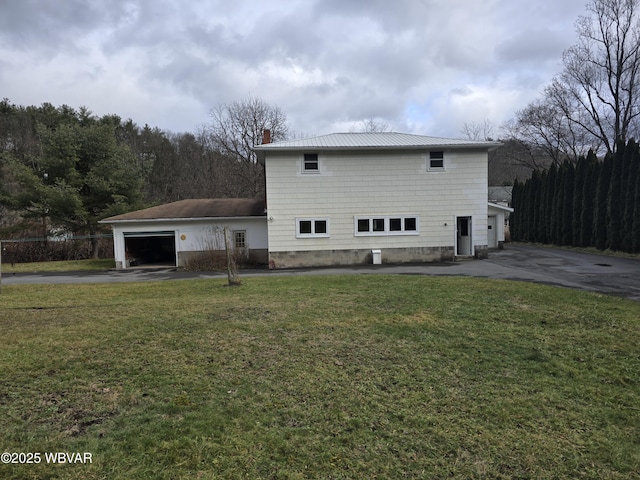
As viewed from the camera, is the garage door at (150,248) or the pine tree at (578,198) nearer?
the garage door at (150,248)

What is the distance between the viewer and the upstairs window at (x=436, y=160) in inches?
736

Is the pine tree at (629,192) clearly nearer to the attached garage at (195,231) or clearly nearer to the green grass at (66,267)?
the attached garage at (195,231)

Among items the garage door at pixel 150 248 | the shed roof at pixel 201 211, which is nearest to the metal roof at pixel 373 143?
the shed roof at pixel 201 211

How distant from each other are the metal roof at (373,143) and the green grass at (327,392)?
1198 centimetres

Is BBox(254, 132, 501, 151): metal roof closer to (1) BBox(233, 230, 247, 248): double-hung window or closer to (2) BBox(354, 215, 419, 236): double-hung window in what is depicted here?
(2) BBox(354, 215, 419, 236): double-hung window

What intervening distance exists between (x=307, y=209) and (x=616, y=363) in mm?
14654

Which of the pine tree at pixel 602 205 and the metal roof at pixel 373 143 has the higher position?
the metal roof at pixel 373 143

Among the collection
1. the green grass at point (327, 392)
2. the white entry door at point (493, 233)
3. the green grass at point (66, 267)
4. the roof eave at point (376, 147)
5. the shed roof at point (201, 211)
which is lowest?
the green grass at point (66, 267)

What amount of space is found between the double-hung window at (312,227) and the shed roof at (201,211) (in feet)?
9.73

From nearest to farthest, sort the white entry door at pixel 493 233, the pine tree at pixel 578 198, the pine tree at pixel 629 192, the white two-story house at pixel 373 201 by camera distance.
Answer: the white two-story house at pixel 373 201 < the pine tree at pixel 629 192 < the pine tree at pixel 578 198 < the white entry door at pixel 493 233

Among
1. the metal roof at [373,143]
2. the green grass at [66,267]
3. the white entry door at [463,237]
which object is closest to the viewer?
the metal roof at [373,143]

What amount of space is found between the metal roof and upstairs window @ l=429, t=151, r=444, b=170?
0.53m

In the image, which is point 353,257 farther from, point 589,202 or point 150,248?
point 589,202

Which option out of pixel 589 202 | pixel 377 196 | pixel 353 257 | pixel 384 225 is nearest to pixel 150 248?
pixel 353 257
